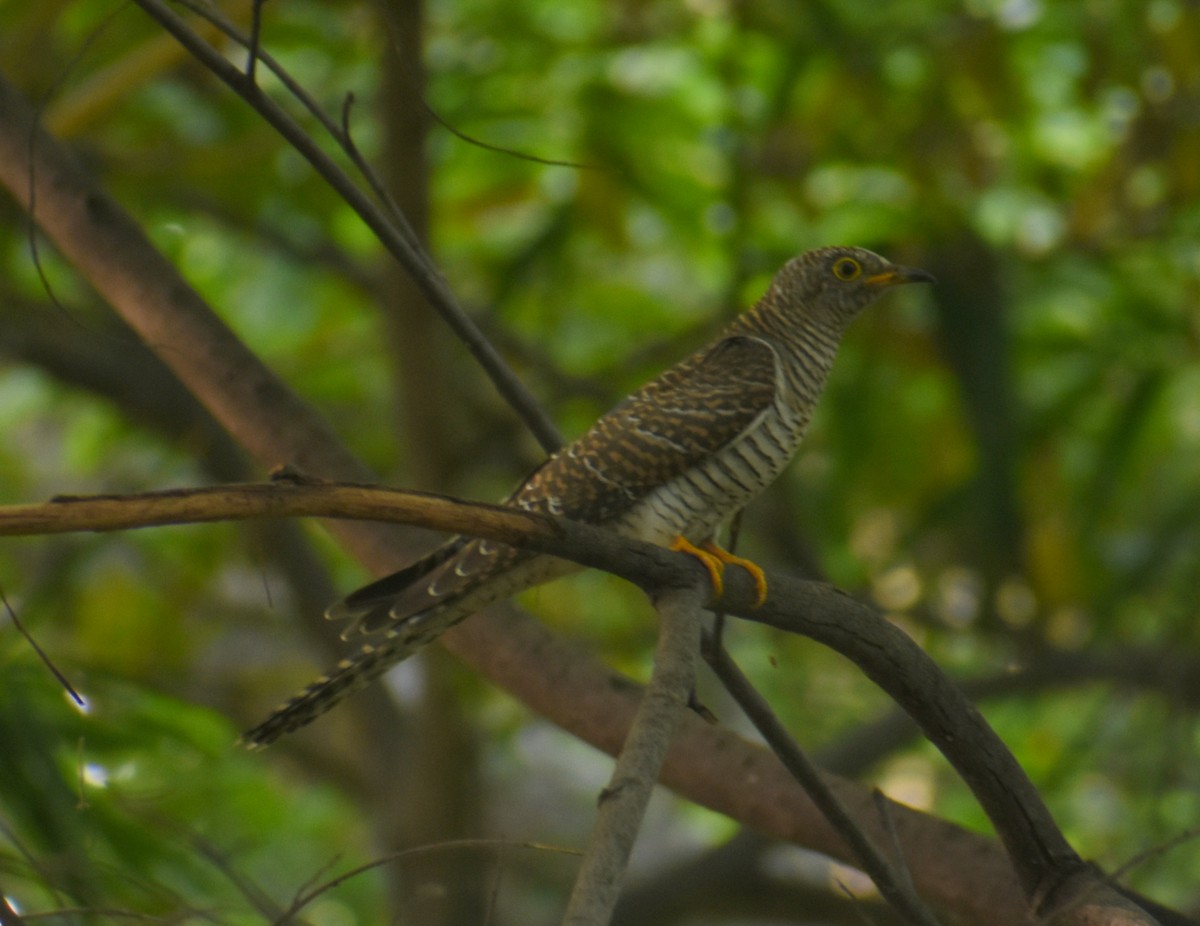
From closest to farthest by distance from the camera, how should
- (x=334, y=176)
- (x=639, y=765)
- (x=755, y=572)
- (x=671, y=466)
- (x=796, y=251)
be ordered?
(x=639, y=765), (x=334, y=176), (x=755, y=572), (x=671, y=466), (x=796, y=251)

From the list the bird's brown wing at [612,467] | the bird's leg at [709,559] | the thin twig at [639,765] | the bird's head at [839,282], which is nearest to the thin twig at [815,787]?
the bird's leg at [709,559]

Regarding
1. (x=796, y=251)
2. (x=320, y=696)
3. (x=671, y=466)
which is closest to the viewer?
(x=320, y=696)

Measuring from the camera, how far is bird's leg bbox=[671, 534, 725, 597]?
1950 millimetres

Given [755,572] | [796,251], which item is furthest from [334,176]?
[796,251]

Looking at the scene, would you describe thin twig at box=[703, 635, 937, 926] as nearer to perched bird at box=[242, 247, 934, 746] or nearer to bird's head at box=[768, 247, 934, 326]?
perched bird at box=[242, 247, 934, 746]

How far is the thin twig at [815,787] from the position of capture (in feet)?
6.05

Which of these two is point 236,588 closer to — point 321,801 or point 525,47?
point 321,801

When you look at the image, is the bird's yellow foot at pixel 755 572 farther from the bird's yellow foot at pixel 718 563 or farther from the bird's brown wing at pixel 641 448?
the bird's brown wing at pixel 641 448

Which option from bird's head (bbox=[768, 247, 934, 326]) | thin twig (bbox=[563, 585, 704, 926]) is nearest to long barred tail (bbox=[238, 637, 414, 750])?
thin twig (bbox=[563, 585, 704, 926])

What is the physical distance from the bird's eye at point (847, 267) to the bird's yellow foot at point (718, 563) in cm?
63

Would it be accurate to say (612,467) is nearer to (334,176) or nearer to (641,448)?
(641,448)

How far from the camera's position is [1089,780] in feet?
17.7

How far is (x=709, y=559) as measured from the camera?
7.30 feet

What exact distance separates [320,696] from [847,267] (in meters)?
1.33
